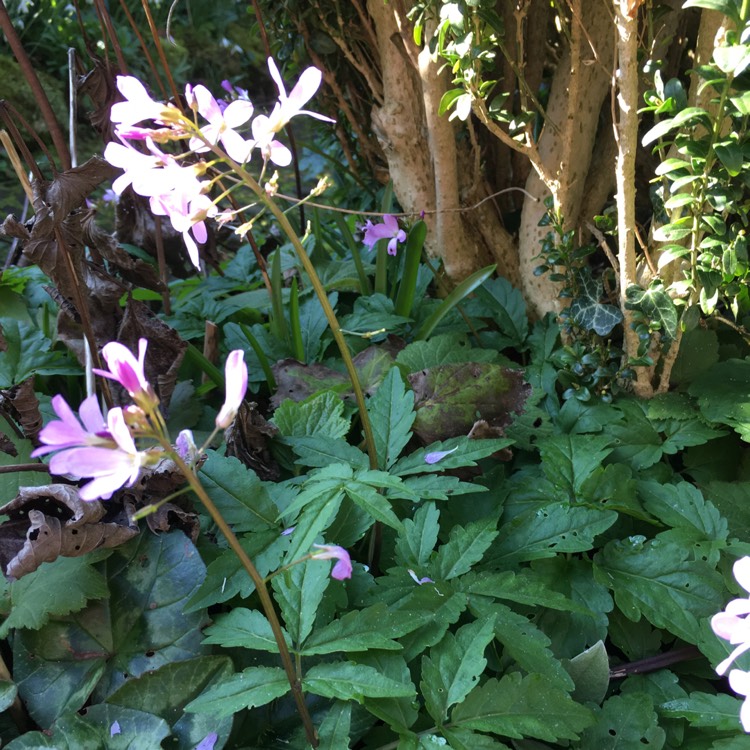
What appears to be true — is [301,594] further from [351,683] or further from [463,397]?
[463,397]

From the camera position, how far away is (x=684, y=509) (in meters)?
1.27

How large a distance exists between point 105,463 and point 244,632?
472 millimetres

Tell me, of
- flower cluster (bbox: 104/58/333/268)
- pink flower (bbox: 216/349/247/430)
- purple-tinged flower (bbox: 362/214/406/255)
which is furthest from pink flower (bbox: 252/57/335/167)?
purple-tinged flower (bbox: 362/214/406/255)

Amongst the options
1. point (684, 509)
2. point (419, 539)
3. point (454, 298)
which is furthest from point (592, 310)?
point (419, 539)

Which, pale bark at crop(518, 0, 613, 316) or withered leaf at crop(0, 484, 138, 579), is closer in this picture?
withered leaf at crop(0, 484, 138, 579)

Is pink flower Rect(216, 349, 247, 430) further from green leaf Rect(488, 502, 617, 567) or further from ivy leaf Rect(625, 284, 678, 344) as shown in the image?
ivy leaf Rect(625, 284, 678, 344)

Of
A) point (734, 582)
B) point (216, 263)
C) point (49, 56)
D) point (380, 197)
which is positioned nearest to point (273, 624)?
point (734, 582)

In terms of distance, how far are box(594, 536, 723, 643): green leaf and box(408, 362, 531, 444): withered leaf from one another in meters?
0.37

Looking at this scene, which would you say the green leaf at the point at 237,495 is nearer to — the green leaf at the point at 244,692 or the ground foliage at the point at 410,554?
the ground foliage at the point at 410,554

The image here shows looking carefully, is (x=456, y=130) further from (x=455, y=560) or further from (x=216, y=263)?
(x=455, y=560)

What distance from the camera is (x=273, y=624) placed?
0.83 meters

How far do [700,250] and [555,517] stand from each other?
600mm

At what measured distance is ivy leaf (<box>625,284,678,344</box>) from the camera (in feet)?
4.58

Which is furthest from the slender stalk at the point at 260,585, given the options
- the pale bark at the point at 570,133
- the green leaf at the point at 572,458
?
the pale bark at the point at 570,133
